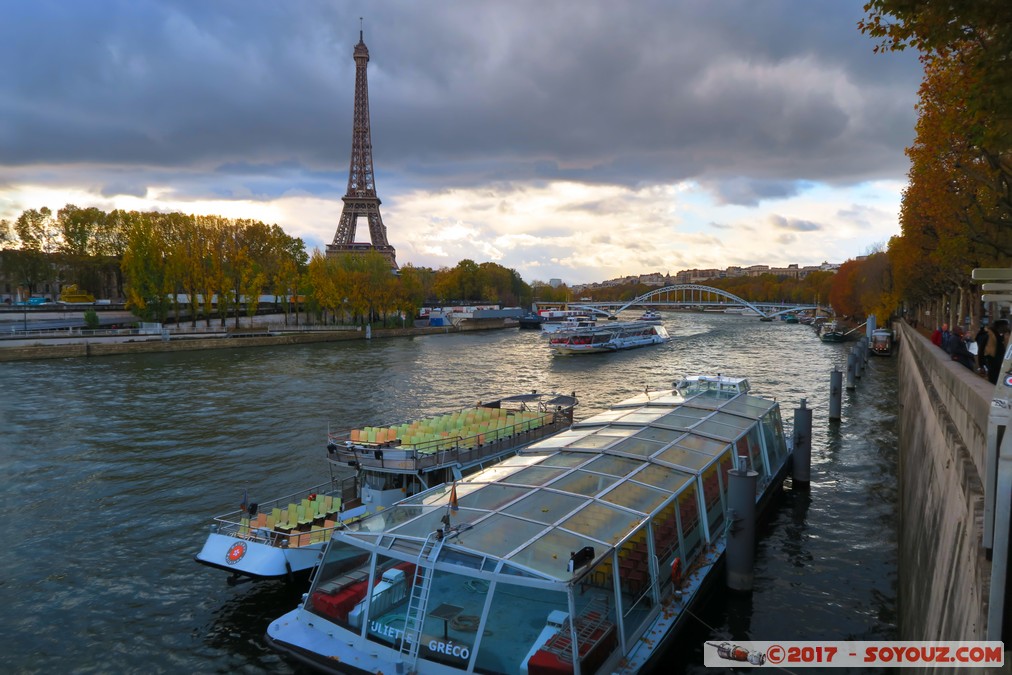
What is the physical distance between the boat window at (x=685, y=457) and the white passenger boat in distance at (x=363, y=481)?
459 centimetres

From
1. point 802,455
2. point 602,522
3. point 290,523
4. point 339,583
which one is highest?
point 602,522

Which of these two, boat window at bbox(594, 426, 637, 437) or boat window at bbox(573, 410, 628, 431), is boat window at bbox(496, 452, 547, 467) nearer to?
boat window at bbox(594, 426, 637, 437)

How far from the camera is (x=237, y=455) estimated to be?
2062cm

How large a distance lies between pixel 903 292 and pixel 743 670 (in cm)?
4980

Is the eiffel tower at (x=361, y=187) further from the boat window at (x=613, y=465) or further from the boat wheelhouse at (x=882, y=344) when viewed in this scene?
the boat window at (x=613, y=465)

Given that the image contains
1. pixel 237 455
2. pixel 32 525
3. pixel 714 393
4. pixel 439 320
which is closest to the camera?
pixel 32 525

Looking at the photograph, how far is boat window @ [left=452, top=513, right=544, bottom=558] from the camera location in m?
7.58

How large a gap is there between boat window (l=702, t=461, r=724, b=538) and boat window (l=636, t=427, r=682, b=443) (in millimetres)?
1032

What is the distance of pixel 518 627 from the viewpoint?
7637mm

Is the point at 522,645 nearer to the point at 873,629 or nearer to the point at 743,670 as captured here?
the point at 743,670

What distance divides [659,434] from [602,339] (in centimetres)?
4739

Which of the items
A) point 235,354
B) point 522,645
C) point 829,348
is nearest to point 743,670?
point 522,645

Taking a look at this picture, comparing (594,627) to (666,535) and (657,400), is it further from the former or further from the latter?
(657,400)

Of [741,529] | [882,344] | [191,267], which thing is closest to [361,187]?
[191,267]
